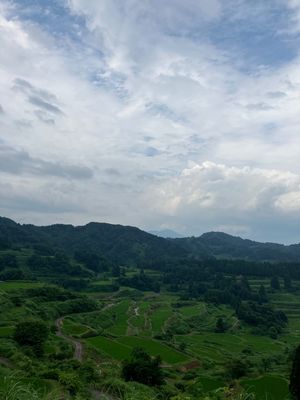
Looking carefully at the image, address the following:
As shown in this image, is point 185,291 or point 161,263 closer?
point 185,291

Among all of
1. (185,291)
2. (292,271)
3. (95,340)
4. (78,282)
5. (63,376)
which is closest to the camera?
(63,376)

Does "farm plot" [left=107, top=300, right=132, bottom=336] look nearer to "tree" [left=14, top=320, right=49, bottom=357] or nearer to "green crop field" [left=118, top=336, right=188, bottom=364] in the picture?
"green crop field" [left=118, top=336, right=188, bottom=364]

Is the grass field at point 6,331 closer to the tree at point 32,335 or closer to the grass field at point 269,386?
the tree at point 32,335

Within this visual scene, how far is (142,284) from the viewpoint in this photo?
5763 inches

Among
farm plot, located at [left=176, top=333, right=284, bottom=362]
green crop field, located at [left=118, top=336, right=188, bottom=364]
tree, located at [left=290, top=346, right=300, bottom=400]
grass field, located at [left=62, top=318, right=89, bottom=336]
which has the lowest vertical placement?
farm plot, located at [left=176, top=333, right=284, bottom=362]

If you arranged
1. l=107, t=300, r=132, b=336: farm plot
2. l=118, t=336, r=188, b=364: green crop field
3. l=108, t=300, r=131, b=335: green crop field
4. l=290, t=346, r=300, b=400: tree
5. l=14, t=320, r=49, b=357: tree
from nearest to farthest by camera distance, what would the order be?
l=290, t=346, r=300, b=400: tree
l=14, t=320, r=49, b=357: tree
l=118, t=336, r=188, b=364: green crop field
l=107, t=300, r=132, b=336: farm plot
l=108, t=300, r=131, b=335: green crop field

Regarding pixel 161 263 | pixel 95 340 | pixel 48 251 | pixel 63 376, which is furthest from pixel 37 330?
pixel 161 263

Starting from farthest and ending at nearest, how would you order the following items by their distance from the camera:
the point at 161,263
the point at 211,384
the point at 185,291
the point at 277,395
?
the point at 161,263
the point at 185,291
the point at 211,384
the point at 277,395

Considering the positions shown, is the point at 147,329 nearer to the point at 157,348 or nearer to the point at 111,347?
the point at 157,348

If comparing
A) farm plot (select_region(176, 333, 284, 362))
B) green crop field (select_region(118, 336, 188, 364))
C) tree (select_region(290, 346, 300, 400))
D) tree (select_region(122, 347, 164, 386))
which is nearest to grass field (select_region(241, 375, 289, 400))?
tree (select_region(290, 346, 300, 400))

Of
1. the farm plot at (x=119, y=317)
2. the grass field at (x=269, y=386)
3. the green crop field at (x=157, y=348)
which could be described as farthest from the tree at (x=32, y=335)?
the farm plot at (x=119, y=317)

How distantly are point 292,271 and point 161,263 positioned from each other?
54736 millimetres

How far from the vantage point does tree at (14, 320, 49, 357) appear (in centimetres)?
4072

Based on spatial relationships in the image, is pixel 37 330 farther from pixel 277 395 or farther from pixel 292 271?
pixel 292 271
